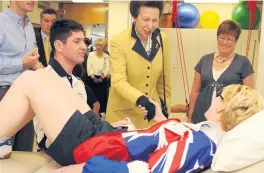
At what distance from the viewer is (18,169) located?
1412mm

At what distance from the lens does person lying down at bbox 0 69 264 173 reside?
4.00 feet

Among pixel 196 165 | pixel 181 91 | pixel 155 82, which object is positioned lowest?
pixel 181 91

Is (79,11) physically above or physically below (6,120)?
above

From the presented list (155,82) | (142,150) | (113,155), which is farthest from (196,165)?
(155,82)

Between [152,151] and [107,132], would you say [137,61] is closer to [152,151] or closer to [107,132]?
[107,132]

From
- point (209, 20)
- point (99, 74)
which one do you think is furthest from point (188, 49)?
point (99, 74)

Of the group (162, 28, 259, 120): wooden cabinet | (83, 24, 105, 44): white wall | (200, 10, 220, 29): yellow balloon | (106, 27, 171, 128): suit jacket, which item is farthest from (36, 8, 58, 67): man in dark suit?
(83, 24, 105, 44): white wall

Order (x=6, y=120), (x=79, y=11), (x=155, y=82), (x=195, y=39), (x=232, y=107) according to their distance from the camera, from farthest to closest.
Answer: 1. (x=79, y=11)
2. (x=195, y=39)
3. (x=155, y=82)
4. (x=6, y=120)
5. (x=232, y=107)

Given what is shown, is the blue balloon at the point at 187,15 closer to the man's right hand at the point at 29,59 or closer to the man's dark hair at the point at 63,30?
the man's dark hair at the point at 63,30

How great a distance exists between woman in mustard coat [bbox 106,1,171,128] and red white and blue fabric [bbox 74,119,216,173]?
0.54 m

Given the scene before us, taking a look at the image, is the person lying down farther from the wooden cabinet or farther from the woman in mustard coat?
the wooden cabinet

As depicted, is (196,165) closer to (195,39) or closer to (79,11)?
(195,39)

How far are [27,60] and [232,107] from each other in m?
1.18

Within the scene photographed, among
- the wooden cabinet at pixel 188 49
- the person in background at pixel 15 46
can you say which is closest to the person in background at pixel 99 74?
the wooden cabinet at pixel 188 49
